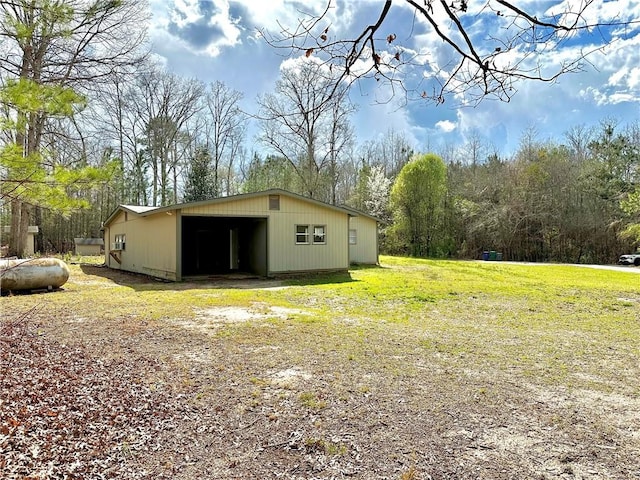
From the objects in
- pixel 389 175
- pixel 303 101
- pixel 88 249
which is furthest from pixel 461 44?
pixel 389 175

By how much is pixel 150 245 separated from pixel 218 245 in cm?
347

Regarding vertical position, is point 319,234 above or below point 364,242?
above

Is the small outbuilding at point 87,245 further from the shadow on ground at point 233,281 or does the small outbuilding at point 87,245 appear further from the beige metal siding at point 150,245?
the shadow on ground at point 233,281

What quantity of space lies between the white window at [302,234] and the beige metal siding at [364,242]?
507 centimetres

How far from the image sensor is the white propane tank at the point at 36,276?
9.82 metres

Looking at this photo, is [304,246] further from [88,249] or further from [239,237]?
[88,249]

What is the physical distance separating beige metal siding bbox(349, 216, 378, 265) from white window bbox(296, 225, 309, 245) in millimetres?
5065

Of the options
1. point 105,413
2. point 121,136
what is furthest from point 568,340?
point 121,136

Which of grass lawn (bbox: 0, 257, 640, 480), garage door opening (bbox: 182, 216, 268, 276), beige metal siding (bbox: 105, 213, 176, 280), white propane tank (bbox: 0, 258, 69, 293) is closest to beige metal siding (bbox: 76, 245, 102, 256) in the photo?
beige metal siding (bbox: 105, 213, 176, 280)

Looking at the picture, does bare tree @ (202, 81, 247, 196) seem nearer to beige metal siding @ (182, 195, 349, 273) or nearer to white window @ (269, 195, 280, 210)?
beige metal siding @ (182, 195, 349, 273)

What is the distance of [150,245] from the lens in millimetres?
14875

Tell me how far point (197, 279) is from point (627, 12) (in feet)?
42.0

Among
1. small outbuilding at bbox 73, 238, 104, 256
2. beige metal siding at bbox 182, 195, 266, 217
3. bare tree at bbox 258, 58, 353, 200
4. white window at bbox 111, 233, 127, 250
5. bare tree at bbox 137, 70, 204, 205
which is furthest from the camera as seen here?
bare tree at bbox 137, 70, 204, 205

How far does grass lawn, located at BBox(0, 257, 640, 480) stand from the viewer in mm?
2590
